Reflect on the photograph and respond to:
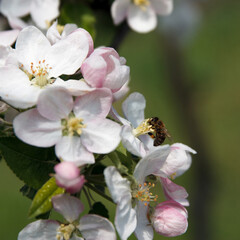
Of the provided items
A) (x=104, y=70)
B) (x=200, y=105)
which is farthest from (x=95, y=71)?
(x=200, y=105)

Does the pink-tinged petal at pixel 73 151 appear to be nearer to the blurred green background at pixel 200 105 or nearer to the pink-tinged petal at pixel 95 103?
the pink-tinged petal at pixel 95 103

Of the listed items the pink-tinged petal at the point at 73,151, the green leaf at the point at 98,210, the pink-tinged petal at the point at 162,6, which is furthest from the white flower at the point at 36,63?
the pink-tinged petal at the point at 162,6

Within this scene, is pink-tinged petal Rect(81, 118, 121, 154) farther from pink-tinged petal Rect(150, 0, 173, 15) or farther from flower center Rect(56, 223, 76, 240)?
pink-tinged petal Rect(150, 0, 173, 15)

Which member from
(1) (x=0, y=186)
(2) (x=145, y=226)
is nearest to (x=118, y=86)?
(2) (x=145, y=226)

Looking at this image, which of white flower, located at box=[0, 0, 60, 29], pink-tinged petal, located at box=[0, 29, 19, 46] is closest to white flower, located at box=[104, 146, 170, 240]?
pink-tinged petal, located at box=[0, 29, 19, 46]

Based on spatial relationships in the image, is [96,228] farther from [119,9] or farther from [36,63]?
[119,9]

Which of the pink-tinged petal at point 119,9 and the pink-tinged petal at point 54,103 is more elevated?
the pink-tinged petal at point 119,9
